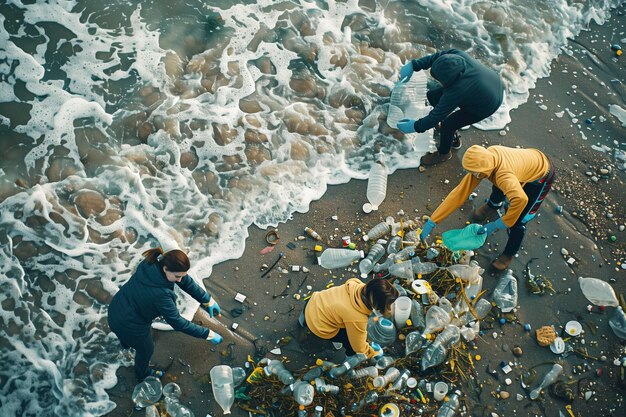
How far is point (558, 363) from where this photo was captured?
17.9ft

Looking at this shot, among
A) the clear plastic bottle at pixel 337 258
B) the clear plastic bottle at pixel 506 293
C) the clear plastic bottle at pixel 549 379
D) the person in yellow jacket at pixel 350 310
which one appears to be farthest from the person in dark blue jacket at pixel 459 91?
the clear plastic bottle at pixel 549 379

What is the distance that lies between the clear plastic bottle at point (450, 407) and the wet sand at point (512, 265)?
0.61 feet

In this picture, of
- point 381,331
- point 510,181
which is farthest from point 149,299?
point 510,181

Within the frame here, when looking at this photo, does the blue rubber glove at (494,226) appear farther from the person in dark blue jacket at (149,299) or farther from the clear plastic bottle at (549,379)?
the person in dark blue jacket at (149,299)

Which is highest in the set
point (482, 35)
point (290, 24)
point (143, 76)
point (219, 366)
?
point (482, 35)

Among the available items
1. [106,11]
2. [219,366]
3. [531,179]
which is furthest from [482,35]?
[219,366]

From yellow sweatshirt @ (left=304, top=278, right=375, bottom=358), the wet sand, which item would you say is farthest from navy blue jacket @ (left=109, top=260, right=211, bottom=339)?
yellow sweatshirt @ (left=304, top=278, right=375, bottom=358)

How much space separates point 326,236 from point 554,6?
6167 mm

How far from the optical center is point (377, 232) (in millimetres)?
5973

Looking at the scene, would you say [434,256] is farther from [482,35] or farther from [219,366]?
[482,35]

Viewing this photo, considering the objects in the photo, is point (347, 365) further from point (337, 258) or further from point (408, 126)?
point (408, 126)

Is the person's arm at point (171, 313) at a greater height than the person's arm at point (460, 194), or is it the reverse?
the person's arm at point (460, 194)

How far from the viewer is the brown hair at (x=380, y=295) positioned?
412 cm

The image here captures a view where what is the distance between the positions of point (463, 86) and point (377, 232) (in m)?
1.93
